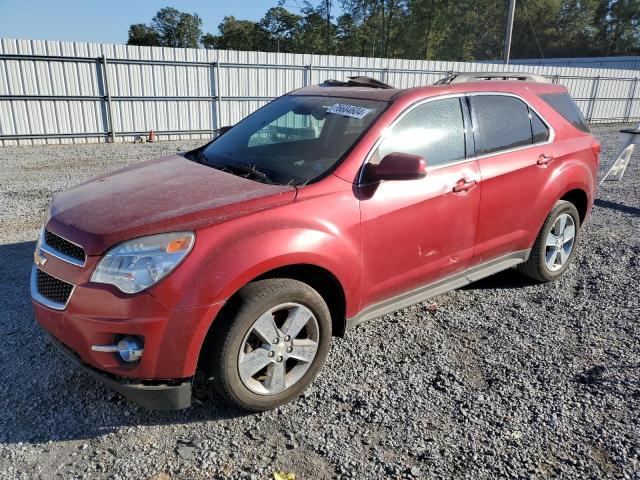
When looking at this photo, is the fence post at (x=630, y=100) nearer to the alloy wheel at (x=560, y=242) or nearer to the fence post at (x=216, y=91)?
the fence post at (x=216, y=91)

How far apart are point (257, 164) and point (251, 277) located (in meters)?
1.12

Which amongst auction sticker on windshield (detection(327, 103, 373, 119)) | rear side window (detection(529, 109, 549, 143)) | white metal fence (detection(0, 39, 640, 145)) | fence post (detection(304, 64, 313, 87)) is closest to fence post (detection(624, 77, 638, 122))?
white metal fence (detection(0, 39, 640, 145))

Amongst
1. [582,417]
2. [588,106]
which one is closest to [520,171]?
[582,417]

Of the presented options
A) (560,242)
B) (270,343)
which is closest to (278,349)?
(270,343)

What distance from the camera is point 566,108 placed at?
4621 millimetres

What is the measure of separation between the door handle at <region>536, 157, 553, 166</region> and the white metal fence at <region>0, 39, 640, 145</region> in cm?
1211

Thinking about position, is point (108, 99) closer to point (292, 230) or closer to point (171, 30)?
point (292, 230)

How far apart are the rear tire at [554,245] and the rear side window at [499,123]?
782mm

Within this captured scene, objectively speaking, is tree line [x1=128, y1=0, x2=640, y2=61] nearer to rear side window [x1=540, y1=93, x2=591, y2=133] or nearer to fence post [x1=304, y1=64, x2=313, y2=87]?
fence post [x1=304, y1=64, x2=313, y2=87]

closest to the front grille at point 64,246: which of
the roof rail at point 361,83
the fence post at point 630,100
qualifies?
the roof rail at point 361,83

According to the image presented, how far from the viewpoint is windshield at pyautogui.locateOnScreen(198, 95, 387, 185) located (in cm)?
319

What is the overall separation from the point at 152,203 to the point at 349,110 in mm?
1536

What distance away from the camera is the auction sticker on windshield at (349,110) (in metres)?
3.40

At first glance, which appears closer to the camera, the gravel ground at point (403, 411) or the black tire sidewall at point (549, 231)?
the gravel ground at point (403, 411)
